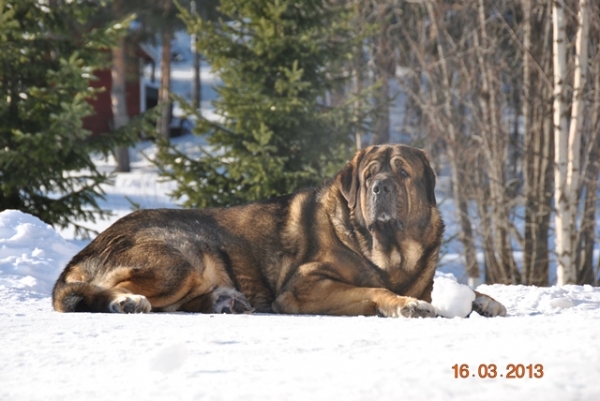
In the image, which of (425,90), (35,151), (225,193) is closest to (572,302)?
(225,193)

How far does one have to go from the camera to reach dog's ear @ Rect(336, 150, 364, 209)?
19.4ft

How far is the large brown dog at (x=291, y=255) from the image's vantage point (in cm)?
559

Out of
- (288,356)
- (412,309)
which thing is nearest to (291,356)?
(288,356)

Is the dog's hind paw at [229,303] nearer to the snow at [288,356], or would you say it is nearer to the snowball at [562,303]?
the snow at [288,356]

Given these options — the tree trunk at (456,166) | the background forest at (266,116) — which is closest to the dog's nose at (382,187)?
the background forest at (266,116)

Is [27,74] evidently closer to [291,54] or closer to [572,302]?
[291,54]

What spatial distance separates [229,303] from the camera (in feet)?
19.0

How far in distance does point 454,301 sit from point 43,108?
836 cm

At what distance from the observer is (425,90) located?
62.4 ft

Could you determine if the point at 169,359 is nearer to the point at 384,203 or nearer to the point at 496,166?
the point at 384,203
